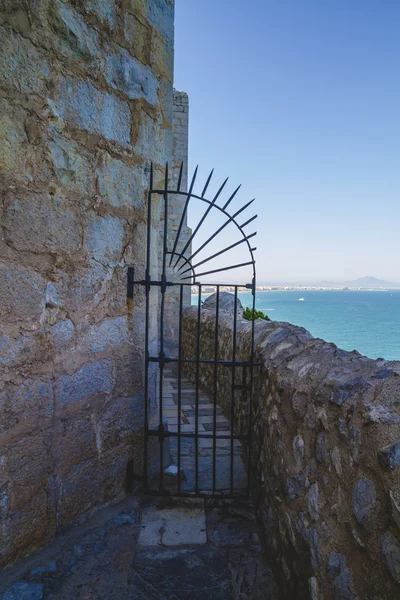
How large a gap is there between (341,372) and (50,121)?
1931 mm

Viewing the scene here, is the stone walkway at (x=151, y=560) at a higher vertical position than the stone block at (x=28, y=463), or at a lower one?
lower

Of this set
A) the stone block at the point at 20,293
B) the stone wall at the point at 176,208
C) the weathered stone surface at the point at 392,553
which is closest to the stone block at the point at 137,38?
the stone block at the point at 20,293

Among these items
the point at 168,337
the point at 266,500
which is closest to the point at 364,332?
the point at 168,337

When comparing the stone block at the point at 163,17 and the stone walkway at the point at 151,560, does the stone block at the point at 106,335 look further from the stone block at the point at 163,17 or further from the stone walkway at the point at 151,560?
the stone block at the point at 163,17

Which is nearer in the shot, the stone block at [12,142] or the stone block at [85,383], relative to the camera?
the stone block at [12,142]

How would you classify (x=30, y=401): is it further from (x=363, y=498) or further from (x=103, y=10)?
(x=103, y=10)

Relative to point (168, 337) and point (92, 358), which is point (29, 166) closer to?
point (92, 358)

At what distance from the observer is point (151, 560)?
2.24 meters

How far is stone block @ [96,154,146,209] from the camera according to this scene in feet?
8.27

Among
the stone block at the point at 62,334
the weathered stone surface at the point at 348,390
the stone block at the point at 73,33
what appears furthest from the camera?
the stone block at the point at 62,334

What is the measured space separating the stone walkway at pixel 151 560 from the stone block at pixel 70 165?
2.04m

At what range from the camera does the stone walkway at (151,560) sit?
200 centimetres

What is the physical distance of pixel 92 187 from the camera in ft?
8.03

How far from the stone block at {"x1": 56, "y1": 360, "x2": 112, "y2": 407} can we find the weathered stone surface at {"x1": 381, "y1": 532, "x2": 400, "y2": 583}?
1.77m
